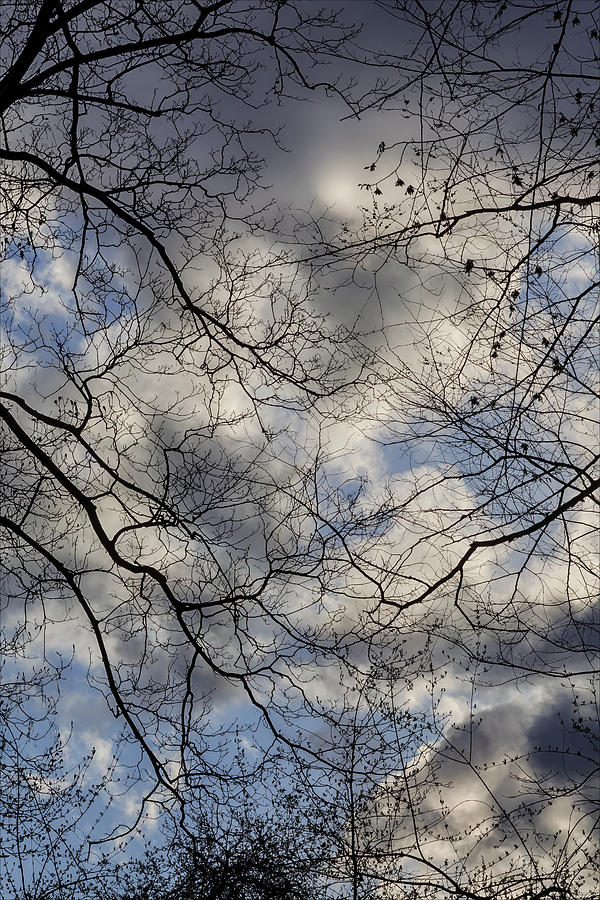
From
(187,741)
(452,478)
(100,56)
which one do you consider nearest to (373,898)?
(187,741)

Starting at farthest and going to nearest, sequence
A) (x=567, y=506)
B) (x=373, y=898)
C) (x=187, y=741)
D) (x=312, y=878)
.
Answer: (x=373, y=898) → (x=312, y=878) → (x=187, y=741) → (x=567, y=506)

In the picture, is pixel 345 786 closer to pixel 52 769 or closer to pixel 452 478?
pixel 52 769

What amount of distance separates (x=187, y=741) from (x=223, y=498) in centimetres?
153

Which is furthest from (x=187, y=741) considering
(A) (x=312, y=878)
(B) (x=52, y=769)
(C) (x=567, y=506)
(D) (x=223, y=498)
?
(A) (x=312, y=878)

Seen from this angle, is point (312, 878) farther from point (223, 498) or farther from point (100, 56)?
point (100, 56)

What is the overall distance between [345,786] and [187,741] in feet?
11.8

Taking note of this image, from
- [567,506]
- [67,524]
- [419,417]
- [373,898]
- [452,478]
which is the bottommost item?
[373,898]

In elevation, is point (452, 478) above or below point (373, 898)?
above

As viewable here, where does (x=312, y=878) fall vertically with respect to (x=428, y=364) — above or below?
below

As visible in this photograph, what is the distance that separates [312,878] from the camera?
7.46 meters

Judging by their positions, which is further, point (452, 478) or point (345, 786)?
point (345, 786)

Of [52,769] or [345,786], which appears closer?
[52,769]

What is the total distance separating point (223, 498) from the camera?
16.9ft

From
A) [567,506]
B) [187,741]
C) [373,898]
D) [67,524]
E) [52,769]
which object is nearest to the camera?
[567,506]
